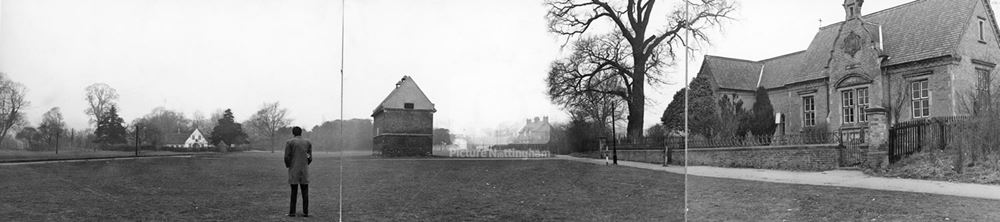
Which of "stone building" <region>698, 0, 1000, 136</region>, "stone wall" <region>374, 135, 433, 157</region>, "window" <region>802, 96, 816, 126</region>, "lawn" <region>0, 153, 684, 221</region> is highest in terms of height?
"stone building" <region>698, 0, 1000, 136</region>

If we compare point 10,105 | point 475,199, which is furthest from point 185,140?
point 475,199

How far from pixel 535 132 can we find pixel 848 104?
20266mm

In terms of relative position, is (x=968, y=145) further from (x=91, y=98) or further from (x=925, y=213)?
(x=91, y=98)

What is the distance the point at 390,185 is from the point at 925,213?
25.2 feet

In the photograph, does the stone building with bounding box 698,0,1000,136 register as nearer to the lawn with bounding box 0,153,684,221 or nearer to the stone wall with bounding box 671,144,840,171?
the stone wall with bounding box 671,144,840,171

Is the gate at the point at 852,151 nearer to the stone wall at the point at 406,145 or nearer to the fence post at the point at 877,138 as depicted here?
the fence post at the point at 877,138

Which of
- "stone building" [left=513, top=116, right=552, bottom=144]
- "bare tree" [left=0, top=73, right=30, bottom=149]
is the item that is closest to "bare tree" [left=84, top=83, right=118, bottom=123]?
"bare tree" [left=0, top=73, right=30, bottom=149]

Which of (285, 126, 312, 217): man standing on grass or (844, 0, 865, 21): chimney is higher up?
(844, 0, 865, 21): chimney

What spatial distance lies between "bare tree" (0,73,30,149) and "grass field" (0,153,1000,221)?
117 centimetres

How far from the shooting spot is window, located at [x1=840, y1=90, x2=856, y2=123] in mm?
22297

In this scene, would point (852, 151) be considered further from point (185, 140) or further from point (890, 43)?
point (185, 140)

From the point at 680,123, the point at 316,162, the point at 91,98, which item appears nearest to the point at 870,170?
the point at 680,123

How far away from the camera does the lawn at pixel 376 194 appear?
736cm

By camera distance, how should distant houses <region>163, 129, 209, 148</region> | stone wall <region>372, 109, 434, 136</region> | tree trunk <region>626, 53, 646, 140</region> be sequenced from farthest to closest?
distant houses <region>163, 129, 209, 148</region>
stone wall <region>372, 109, 434, 136</region>
tree trunk <region>626, 53, 646, 140</region>
